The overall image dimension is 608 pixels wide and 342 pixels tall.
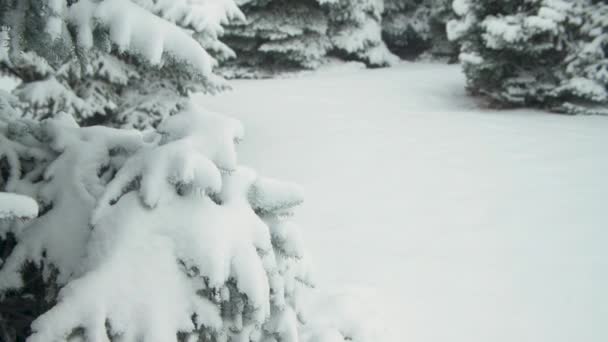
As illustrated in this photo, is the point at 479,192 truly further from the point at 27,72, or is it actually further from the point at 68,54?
the point at 27,72

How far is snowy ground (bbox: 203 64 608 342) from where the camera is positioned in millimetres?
2758

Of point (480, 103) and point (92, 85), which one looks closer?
point (92, 85)

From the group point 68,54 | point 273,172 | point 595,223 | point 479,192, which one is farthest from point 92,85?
point 595,223

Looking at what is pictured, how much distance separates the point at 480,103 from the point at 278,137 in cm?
409

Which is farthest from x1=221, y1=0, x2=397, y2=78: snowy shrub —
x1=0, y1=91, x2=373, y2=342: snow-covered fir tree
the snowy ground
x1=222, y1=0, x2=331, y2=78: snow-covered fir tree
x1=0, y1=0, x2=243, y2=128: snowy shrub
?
x1=0, y1=91, x2=373, y2=342: snow-covered fir tree

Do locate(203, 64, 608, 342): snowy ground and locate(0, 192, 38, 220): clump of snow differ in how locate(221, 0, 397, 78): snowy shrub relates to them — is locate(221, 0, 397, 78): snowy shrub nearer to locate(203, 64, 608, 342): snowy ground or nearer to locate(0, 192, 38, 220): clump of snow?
locate(203, 64, 608, 342): snowy ground

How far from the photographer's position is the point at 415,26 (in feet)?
46.8

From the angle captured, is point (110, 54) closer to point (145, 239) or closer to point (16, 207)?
point (145, 239)

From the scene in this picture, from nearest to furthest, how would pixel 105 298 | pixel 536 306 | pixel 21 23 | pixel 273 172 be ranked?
pixel 105 298 < pixel 21 23 < pixel 536 306 < pixel 273 172

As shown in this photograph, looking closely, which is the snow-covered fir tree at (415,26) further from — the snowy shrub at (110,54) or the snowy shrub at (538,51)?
the snowy shrub at (110,54)

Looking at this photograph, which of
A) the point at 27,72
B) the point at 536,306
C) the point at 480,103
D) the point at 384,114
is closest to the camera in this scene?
the point at 536,306

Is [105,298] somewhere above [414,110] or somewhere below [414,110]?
above

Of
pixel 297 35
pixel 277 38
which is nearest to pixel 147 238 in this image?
pixel 277 38

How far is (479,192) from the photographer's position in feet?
14.3
